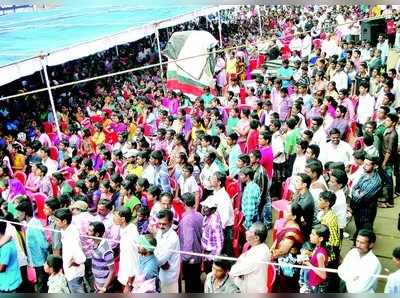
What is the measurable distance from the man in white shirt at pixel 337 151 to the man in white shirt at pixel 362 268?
2.25 metres

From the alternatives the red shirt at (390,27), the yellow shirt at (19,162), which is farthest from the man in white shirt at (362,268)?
the red shirt at (390,27)

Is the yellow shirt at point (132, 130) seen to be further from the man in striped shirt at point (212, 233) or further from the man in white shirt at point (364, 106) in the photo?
the man in striped shirt at point (212, 233)

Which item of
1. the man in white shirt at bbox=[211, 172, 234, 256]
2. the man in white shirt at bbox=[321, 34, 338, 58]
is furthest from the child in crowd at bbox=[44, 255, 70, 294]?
the man in white shirt at bbox=[321, 34, 338, 58]

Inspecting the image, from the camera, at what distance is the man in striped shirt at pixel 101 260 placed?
13.7 feet

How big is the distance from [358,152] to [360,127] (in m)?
2.19

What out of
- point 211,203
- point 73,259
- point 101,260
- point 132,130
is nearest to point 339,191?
point 211,203

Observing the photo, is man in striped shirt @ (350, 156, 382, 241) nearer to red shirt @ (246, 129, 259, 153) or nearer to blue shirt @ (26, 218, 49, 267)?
red shirt @ (246, 129, 259, 153)

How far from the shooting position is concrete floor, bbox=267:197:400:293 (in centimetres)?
528

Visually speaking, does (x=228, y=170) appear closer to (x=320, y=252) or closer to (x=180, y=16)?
(x=320, y=252)

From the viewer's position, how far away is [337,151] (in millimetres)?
5727

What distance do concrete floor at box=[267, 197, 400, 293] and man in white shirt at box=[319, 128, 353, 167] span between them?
0.92 meters

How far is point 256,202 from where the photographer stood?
4938mm

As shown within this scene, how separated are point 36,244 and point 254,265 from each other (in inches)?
85.4

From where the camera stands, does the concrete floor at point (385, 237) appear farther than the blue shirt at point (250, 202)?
Yes
